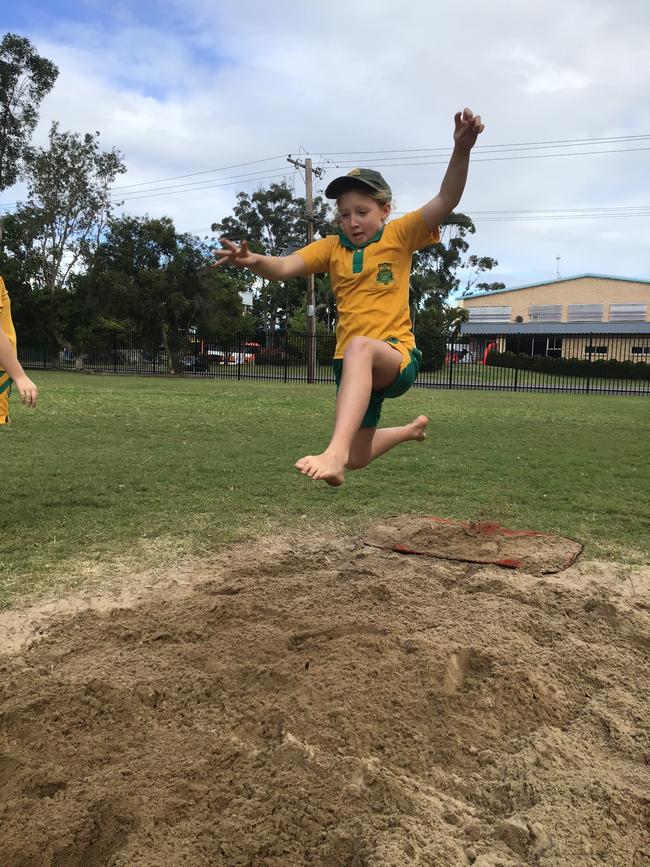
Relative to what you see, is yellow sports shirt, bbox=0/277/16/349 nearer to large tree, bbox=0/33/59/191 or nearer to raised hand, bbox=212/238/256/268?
raised hand, bbox=212/238/256/268

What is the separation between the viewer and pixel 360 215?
11.6 ft

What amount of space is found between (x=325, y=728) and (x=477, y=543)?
2.58 meters

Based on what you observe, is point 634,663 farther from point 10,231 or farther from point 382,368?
point 10,231

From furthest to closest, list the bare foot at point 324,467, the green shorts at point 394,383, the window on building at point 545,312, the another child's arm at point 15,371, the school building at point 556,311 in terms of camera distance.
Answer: the window on building at point 545,312 < the school building at point 556,311 < the another child's arm at point 15,371 < the green shorts at point 394,383 < the bare foot at point 324,467

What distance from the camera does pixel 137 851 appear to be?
181 cm

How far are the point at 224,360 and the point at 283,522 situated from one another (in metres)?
24.8

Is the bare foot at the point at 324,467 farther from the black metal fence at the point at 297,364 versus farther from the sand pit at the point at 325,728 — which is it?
the black metal fence at the point at 297,364

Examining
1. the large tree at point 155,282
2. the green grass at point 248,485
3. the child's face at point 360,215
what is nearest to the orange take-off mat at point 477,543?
the green grass at point 248,485

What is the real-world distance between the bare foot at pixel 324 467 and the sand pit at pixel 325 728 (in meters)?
0.74

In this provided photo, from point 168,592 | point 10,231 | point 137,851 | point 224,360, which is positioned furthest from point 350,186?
point 10,231

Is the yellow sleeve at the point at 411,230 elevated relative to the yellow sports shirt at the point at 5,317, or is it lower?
elevated

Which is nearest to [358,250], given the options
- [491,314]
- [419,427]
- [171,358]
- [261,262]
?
[261,262]

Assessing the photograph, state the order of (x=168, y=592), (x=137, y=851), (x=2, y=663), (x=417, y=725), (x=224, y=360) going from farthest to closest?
(x=224, y=360) → (x=168, y=592) → (x=2, y=663) → (x=417, y=725) → (x=137, y=851)

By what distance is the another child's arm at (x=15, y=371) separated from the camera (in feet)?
12.1
